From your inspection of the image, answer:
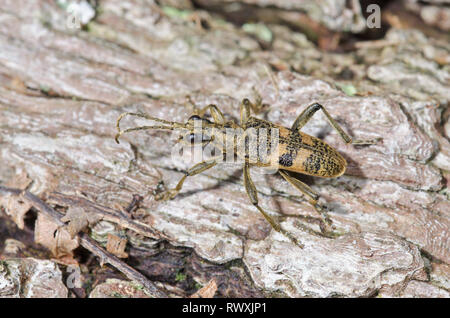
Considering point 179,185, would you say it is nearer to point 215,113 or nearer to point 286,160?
point 215,113

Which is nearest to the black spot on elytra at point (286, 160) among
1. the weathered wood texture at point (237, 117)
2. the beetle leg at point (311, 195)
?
the beetle leg at point (311, 195)

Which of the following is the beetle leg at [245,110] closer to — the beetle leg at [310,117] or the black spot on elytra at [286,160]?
the beetle leg at [310,117]

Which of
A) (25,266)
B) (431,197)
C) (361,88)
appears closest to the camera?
(25,266)

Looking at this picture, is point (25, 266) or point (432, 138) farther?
point (432, 138)

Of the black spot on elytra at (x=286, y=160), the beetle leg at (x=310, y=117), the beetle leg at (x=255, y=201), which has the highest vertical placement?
A: the beetle leg at (x=310, y=117)
